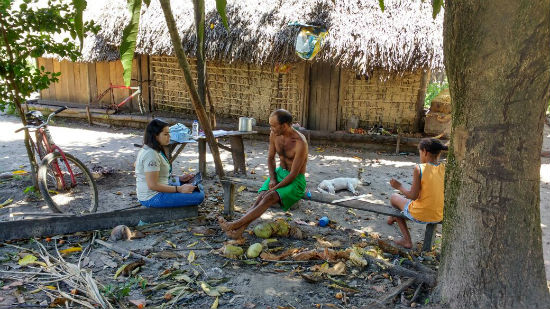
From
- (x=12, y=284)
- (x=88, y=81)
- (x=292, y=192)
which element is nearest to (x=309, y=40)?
(x=292, y=192)

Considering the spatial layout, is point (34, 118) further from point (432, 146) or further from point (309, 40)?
point (309, 40)

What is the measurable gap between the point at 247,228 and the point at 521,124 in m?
2.96

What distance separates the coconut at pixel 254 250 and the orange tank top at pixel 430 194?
158cm

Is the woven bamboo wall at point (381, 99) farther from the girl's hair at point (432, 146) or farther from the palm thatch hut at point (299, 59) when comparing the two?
the girl's hair at point (432, 146)

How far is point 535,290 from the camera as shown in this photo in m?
2.61

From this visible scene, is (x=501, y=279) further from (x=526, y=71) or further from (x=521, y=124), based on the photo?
(x=526, y=71)

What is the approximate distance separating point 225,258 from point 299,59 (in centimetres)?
631

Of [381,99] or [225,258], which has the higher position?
[381,99]

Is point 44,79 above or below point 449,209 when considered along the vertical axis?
above

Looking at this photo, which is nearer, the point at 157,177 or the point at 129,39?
the point at 129,39

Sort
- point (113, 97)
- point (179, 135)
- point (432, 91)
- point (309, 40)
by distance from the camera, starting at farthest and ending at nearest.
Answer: point (432, 91) → point (113, 97) → point (309, 40) → point (179, 135)

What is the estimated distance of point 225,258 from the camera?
386 centimetres

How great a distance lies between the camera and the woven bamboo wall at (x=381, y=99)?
31.2ft

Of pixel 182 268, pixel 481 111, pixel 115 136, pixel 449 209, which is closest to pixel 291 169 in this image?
pixel 182 268
